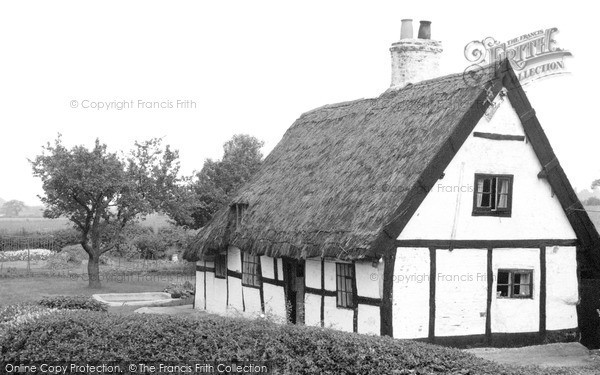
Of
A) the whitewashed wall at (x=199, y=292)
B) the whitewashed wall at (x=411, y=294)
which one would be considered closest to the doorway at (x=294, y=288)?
the whitewashed wall at (x=411, y=294)

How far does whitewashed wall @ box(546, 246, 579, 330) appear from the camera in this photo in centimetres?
2025

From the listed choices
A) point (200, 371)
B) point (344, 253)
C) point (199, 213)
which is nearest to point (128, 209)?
point (199, 213)

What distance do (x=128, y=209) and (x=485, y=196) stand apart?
62.1 feet

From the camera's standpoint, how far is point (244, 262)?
24.8m

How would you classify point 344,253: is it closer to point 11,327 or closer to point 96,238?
point 11,327

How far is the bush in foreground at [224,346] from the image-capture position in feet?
41.4

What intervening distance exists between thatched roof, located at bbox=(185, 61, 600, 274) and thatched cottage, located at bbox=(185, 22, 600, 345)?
0.05 m

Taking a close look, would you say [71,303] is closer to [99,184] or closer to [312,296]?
[312,296]

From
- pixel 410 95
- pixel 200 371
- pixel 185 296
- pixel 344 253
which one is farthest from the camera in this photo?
pixel 185 296

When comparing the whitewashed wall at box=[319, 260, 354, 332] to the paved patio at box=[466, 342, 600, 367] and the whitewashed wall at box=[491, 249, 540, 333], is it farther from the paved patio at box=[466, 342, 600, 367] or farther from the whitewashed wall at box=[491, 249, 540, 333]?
the whitewashed wall at box=[491, 249, 540, 333]

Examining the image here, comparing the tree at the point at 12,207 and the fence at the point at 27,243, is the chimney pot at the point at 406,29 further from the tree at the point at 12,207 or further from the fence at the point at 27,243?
the tree at the point at 12,207

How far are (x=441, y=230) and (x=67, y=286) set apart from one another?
68.0 ft

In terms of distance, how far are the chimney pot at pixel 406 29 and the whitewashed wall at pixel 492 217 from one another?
5.51 meters

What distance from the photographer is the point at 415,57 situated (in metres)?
24.6
